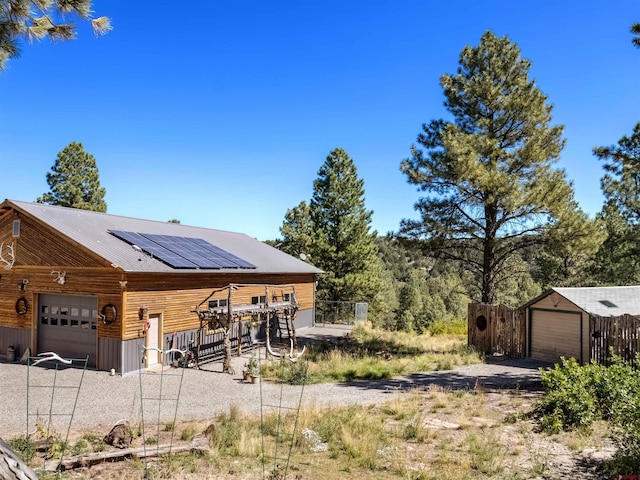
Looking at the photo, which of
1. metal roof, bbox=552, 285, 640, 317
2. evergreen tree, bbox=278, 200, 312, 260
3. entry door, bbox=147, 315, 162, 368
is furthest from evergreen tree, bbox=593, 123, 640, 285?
evergreen tree, bbox=278, 200, 312, 260

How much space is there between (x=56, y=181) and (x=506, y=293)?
45420mm

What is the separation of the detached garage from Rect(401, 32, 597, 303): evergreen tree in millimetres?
→ 2369

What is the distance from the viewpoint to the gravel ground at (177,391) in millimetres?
11523

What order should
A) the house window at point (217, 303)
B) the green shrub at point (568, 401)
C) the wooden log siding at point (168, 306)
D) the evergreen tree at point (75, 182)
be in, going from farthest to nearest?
the evergreen tree at point (75, 182) < the house window at point (217, 303) < the wooden log siding at point (168, 306) < the green shrub at point (568, 401)

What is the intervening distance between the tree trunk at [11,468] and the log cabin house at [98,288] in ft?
43.5

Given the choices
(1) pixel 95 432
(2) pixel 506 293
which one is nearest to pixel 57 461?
(1) pixel 95 432

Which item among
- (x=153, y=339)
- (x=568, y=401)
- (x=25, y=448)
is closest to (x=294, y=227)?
(x=153, y=339)

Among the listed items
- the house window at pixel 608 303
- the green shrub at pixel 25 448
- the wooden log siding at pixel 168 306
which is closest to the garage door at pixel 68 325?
the wooden log siding at pixel 168 306

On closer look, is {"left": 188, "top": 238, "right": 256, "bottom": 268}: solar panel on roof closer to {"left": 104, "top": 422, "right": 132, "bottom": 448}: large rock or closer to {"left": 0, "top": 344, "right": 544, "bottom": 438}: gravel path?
{"left": 0, "top": 344, "right": 544, "bottom": 438}: gravel path

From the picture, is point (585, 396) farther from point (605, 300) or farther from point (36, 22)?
point (36, 22)

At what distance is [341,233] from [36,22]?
1231 inches

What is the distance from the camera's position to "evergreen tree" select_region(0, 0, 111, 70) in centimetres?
730

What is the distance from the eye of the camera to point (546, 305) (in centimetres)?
1969

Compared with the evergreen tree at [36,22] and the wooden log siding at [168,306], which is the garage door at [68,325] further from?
the evergreen tree at [36,22]
